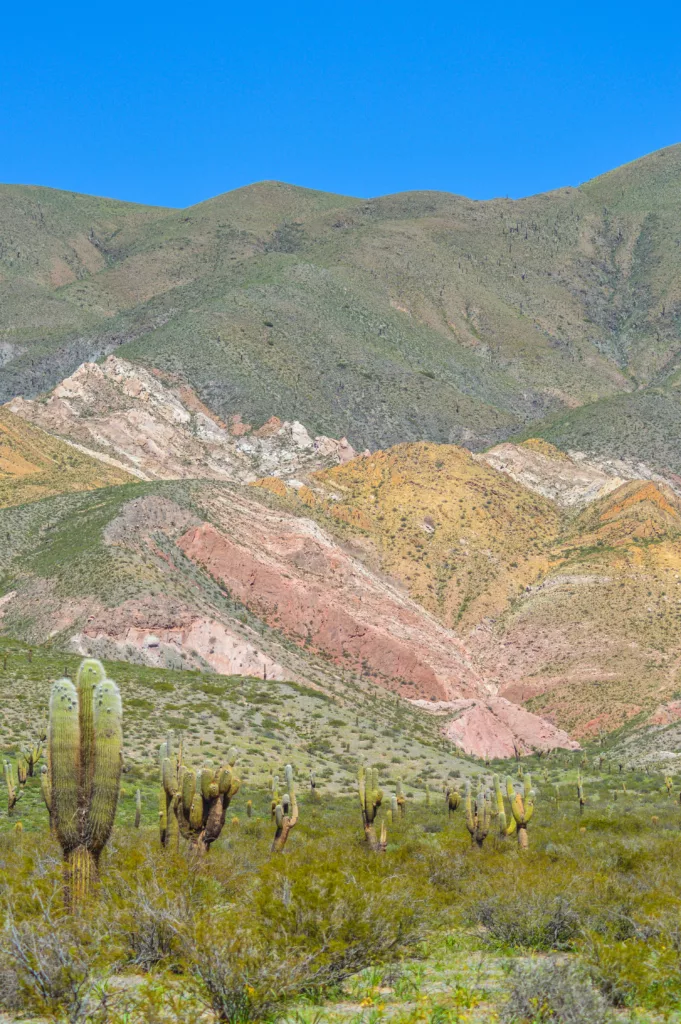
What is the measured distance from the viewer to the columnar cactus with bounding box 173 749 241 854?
1717 centimetres

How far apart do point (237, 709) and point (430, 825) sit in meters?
16.0

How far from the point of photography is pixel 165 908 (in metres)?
11.0

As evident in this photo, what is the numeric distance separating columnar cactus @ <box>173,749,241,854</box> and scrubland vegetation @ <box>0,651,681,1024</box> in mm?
32

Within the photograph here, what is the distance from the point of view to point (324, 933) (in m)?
11.1

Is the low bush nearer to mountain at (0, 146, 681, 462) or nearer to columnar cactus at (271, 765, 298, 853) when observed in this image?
columnar cactus at (271, 765, 298, 853)

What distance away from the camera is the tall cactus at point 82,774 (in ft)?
39.7

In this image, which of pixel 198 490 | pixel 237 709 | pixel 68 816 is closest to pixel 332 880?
pixel 68 816

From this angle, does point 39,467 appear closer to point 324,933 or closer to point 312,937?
point 312,937

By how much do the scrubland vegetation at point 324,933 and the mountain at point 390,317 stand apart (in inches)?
3432

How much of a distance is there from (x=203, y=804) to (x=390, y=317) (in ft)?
397

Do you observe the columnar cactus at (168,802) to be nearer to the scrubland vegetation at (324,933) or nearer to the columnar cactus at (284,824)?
the scrubland vegetation at (324,933)

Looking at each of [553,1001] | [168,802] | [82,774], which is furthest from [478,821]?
[553,1001]

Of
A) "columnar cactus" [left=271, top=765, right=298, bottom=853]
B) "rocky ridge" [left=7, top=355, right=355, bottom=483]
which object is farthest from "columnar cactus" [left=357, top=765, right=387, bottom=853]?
"rocky ridge" [left=7, top=355, right=355, bottom=483]

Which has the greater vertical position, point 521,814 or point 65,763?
A: point 65,763
